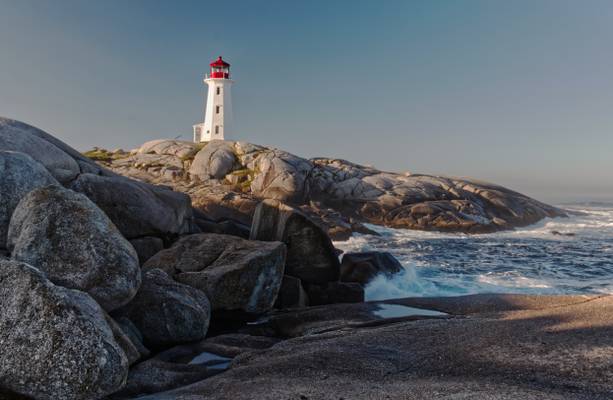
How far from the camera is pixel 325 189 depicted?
4316 cm

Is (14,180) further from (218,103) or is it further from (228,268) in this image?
(218,103)

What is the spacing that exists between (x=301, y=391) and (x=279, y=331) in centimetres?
528

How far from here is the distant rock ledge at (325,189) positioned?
3950cm

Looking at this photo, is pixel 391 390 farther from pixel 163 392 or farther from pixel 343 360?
pixel 163 392

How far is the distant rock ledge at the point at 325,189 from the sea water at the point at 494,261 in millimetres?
3231

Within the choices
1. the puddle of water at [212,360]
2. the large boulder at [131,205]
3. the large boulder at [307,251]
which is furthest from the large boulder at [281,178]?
the puddle of water at [212,360]

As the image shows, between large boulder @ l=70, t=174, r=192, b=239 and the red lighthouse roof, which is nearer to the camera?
large boulder @ l=70, t=174, r=192, b=239

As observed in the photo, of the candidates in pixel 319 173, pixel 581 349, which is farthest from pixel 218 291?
pixel 319 173

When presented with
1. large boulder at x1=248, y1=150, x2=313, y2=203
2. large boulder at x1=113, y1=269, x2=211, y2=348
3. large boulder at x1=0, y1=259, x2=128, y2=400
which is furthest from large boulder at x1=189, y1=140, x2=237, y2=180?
large boulder at x1=0, y1=259, x2=128, y2=400

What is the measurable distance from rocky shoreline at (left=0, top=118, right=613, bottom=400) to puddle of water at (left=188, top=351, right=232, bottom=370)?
0.02 metres

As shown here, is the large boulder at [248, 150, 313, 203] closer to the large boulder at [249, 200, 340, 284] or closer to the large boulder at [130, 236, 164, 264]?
the large boulder at [249, 200, 340, 284]

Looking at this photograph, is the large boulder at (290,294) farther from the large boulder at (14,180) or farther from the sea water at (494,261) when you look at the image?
the large boulder at (14,180)

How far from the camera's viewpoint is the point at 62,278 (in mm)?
7836

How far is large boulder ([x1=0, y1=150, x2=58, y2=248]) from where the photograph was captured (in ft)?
31.6
